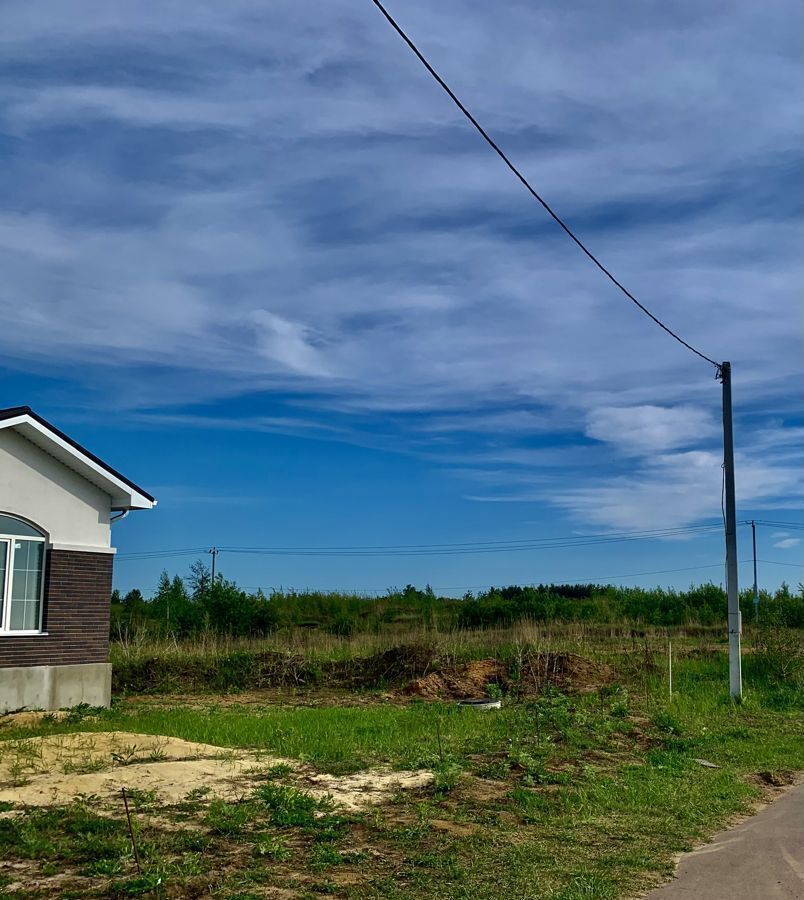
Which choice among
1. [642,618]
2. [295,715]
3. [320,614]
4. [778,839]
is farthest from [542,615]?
[778,839]

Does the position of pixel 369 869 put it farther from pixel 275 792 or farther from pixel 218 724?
pixel 218 724

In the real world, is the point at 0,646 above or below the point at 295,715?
above

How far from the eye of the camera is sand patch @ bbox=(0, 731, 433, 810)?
29.4ft

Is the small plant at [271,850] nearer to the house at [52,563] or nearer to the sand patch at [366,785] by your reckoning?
the sand patch at [366,785]

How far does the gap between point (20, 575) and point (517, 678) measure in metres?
11.0

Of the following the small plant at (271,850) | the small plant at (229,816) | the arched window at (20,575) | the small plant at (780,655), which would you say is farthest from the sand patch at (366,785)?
the small plant at (780,655)

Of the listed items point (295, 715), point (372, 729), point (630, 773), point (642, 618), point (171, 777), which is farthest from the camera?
point (642, 618)

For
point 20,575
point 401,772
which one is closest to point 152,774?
point 401,772

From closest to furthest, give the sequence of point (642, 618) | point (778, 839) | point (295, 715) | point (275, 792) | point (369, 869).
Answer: point (369, 869) < point (778, 839) < point (275, 792) < point (295, 715) < point (642, 618)

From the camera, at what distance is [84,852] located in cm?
698

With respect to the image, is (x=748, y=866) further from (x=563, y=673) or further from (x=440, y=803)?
(x=563, y=673)

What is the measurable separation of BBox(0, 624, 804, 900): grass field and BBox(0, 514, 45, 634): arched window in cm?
221

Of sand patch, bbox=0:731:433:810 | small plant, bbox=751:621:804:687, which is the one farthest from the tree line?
sand patch, bbox=0:731:433:810

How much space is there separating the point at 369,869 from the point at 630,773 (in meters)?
5.09
